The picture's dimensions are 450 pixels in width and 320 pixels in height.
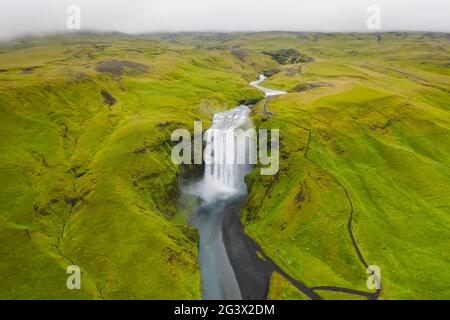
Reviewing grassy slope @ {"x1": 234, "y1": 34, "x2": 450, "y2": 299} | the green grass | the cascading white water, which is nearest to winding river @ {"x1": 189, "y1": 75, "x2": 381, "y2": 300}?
the cascading white water

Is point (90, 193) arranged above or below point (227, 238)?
above

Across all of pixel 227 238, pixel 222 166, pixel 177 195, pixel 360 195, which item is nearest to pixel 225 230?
pixel 227 238

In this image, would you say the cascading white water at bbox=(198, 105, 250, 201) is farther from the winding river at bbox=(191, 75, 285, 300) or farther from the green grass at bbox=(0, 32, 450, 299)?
the green grass at bbox=(0, 32, 450, 299)

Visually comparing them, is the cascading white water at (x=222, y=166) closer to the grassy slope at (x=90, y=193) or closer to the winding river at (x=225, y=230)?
the winding river at (x=225, y=230)

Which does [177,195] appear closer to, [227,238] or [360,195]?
[227,238]

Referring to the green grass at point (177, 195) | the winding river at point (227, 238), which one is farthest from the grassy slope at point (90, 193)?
the winding river at point (227, 238)
